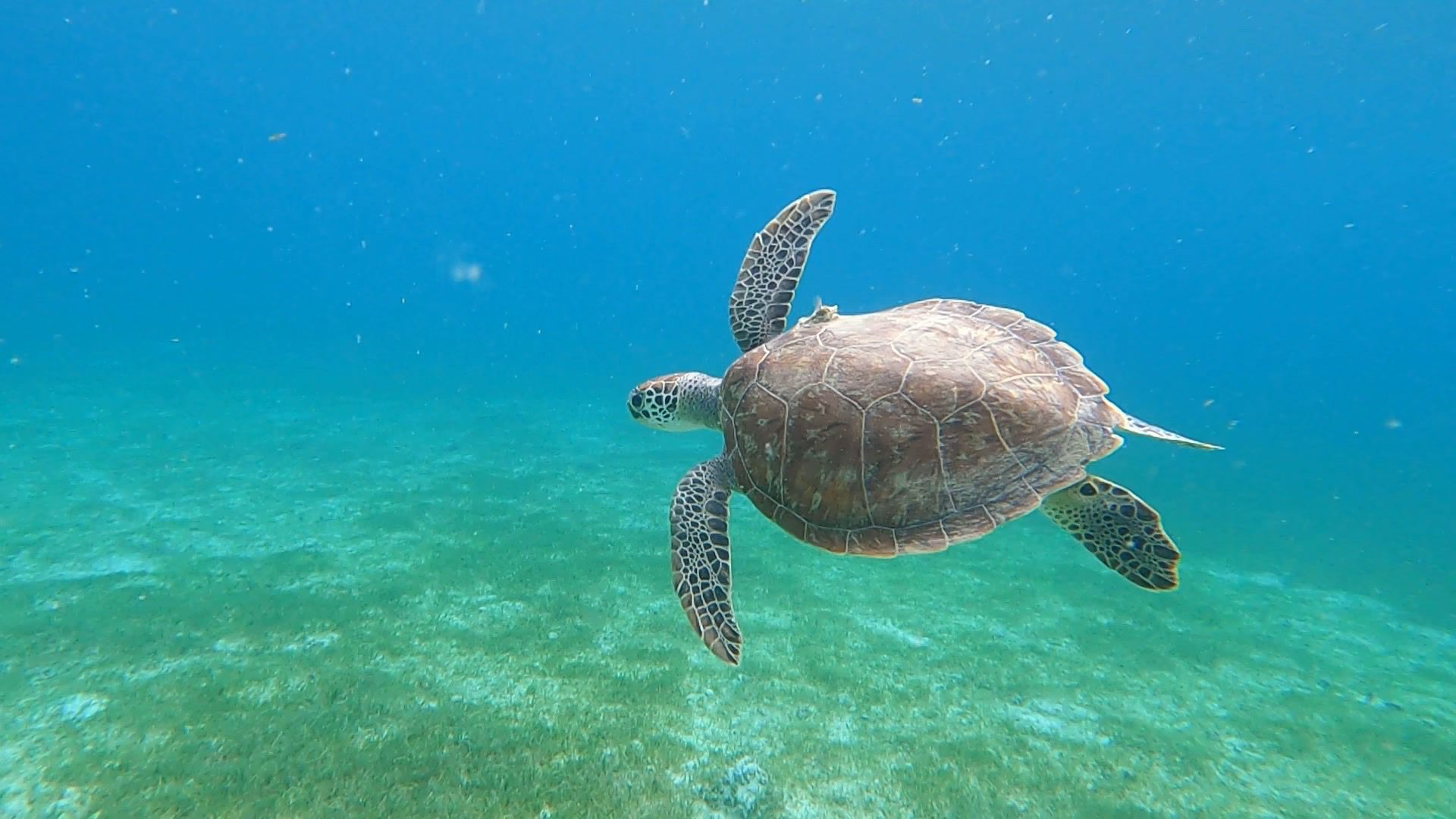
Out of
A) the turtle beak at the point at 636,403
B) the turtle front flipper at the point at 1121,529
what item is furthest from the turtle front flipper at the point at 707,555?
the turtle front flipper at the point at 1121,529

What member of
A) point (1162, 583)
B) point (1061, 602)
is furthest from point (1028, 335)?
point (1061, 602)

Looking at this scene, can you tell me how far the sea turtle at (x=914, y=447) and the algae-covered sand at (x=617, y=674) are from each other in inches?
73.4

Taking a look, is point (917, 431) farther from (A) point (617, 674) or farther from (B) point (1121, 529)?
(A) point (617, 674)

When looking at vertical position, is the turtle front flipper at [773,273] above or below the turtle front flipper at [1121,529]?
above

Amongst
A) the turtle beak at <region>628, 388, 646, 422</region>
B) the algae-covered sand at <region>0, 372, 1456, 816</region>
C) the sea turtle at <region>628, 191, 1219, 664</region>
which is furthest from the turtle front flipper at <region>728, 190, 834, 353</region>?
the algae-covered sand at <region>0, 372, 1456, 816</region>

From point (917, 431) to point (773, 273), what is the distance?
90.2 inches

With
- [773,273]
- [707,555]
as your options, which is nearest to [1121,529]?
[707,555]

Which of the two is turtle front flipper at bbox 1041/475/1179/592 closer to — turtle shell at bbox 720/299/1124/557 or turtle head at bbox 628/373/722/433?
turtle shell at bbox 720/299/1124/557

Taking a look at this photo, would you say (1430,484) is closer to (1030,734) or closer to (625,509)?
(1030,734)

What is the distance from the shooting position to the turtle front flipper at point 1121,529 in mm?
3330

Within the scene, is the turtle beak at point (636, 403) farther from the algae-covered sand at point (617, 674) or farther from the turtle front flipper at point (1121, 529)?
the turtle front flipper at point (1121, 529)

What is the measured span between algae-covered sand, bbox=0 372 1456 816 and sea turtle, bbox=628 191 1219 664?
1864mm

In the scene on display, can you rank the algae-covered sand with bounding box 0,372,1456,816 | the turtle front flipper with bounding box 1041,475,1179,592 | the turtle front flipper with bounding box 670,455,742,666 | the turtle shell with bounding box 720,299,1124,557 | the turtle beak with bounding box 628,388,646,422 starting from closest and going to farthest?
1. the turtle shell with bounding box 720,299,1124,557
2. the turtle front flipper with bounding box 1041,475,1179,592
3. the turtle front flipper with bounding box 670,455,742,666
4. the algae-covered sand with bounding box 0,372,1456,816
5. the turtle beak with bounding box 628,388,646,422

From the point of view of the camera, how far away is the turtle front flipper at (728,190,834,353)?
16.4 ft
